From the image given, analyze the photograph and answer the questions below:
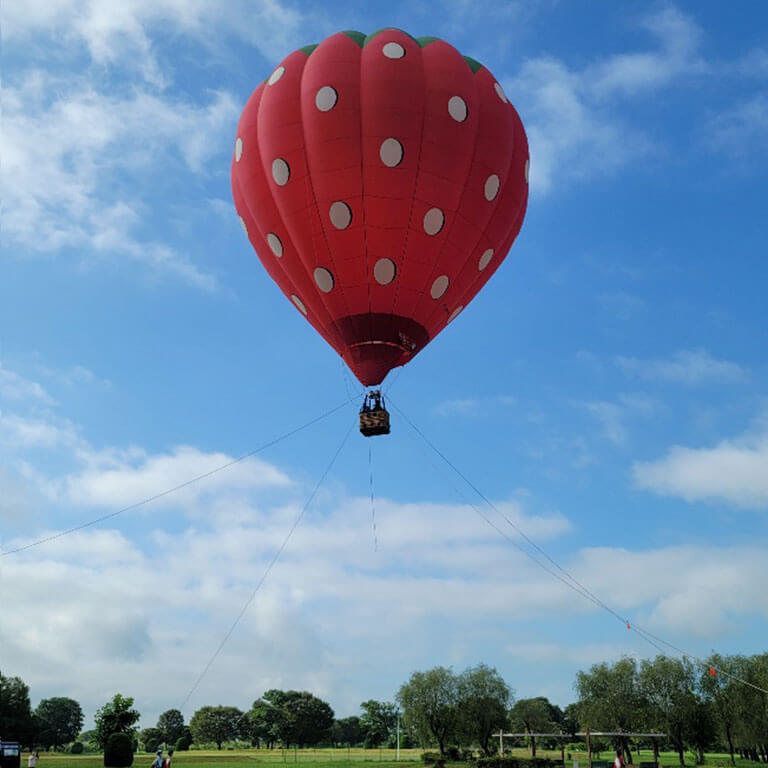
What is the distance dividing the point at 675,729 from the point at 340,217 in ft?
167

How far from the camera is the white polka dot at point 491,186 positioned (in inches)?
774

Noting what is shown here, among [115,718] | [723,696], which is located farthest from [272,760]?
[723,696]

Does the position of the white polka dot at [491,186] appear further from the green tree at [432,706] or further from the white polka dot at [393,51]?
the green tree at [432,706]

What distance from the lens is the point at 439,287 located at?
2020 centimetres

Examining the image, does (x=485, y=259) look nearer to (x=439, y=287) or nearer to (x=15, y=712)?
(x=439, y=287)

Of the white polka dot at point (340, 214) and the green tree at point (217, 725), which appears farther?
the green tree at point (217, 725)

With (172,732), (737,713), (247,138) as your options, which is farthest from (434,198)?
(172,732)

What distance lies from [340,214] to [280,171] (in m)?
1.87

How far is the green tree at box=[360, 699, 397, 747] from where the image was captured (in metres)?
115

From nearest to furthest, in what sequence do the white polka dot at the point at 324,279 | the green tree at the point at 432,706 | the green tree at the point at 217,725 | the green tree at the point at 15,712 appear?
the white polka dot at the point at 324,279 < the green tree at the point at 432,706 < the green tree at the point at 15,712 < the green tree at the point at 217,725

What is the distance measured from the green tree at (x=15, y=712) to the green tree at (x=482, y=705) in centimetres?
4198

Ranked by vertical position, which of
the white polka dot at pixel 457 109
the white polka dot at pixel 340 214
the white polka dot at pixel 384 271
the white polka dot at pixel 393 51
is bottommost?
the white polka dot at pixel 384 271

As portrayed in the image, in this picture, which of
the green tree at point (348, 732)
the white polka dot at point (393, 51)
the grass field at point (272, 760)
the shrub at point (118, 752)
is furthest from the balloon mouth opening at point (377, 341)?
the green tree at point (348, 732)

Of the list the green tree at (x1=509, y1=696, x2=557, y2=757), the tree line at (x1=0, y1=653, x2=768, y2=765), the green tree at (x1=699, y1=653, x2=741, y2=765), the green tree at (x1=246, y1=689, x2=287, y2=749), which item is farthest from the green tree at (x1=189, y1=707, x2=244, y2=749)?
the green tree at (x1=699, y1=653, x2=741, y2=765)
